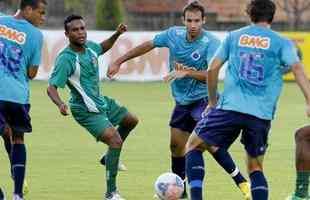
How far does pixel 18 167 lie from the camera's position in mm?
11289

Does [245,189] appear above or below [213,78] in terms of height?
below

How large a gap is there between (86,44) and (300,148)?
2730 millimetres

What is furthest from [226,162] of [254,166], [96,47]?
[96,47]

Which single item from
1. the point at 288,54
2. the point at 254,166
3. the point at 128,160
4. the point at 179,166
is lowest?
the point at 128,160

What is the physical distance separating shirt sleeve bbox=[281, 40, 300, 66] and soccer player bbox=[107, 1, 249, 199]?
2012 mm

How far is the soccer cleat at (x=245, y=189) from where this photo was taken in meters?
11.5

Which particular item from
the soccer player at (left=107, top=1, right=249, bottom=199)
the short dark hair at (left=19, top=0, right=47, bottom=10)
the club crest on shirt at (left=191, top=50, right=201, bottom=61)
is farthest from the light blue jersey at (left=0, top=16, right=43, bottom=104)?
the club crest on shirt at (left=191, top=50, right=201, bottom=61)

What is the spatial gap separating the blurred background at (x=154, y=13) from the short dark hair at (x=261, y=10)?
34.3 metres

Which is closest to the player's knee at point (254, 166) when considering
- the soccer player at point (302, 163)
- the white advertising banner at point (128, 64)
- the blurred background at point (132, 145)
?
the soccer player at point (302, 163)

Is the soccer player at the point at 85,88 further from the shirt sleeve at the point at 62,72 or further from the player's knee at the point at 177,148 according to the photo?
the player's knee at the point at 177,148

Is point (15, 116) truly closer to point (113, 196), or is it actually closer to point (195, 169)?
point (113, 196)

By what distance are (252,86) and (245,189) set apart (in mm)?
1927

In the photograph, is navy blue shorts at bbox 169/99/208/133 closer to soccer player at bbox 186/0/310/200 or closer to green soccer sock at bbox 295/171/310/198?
green soccer sock at bbox 295/171/310/198

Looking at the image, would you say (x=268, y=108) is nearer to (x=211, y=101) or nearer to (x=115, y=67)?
(x=211, y=101)
